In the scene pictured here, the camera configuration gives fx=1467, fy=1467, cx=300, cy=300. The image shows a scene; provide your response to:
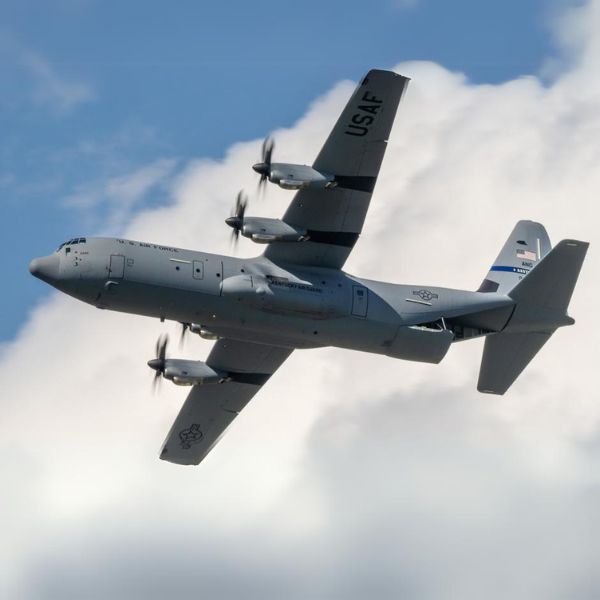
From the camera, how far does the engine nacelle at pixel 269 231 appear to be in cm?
4728

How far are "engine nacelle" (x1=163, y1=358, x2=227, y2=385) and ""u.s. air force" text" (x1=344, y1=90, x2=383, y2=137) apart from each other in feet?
36.6

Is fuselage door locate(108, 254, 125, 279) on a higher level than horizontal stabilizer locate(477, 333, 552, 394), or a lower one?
lower

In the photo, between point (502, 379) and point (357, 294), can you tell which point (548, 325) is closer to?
point (502, 379)

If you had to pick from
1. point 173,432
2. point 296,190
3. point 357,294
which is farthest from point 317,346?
point 173,432

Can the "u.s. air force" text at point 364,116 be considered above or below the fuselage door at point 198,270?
above

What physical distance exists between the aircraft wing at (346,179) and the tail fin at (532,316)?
21.8 ft

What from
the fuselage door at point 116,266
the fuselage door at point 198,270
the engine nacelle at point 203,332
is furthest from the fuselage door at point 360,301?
the fuselage door at point 116,266

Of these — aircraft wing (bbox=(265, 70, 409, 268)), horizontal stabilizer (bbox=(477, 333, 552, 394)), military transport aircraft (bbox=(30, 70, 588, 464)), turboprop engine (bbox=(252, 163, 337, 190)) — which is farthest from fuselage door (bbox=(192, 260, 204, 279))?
horizontal stabilizer (bbox=(477, 333, 552, 394))

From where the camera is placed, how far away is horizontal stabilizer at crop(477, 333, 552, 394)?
2051 inches

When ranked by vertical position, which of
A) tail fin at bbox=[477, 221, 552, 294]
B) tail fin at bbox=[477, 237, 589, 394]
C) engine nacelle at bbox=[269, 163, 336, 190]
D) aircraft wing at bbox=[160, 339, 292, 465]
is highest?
tail fin at bbox=[477, 221, 552, 294]

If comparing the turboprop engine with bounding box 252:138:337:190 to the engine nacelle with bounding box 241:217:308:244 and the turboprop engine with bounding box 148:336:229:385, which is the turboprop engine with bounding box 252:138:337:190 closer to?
the engine nacelle with bounding box 241:217:308:244

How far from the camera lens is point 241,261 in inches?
1898

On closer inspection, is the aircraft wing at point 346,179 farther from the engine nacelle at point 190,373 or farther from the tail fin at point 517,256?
the tail fin at point 517,256

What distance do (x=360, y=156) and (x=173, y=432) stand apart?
48.5ft
